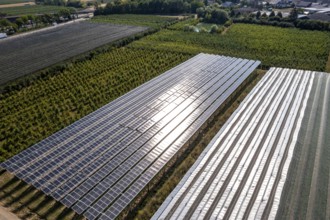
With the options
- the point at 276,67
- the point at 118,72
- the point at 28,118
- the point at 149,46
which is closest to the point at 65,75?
the point at 118,72

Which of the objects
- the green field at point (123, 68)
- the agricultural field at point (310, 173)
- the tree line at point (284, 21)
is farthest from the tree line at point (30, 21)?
the agricultural field at point (310, 173)

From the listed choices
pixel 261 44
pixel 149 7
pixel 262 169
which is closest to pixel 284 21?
pixel 261 44

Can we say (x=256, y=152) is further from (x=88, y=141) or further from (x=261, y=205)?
(x=88, y=141)

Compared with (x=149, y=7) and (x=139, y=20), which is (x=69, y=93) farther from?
(x=149, y=7)

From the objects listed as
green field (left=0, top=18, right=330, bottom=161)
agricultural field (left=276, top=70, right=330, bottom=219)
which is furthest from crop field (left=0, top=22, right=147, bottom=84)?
agricultural field (left=276, top=70, right=330, bottom=219)

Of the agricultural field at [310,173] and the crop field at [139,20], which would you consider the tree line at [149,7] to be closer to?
the crop field at [139,20]

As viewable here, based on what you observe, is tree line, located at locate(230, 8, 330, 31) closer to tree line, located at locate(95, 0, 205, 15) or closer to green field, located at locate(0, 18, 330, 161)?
green field, located at locate(0, 18, 330, 161)
